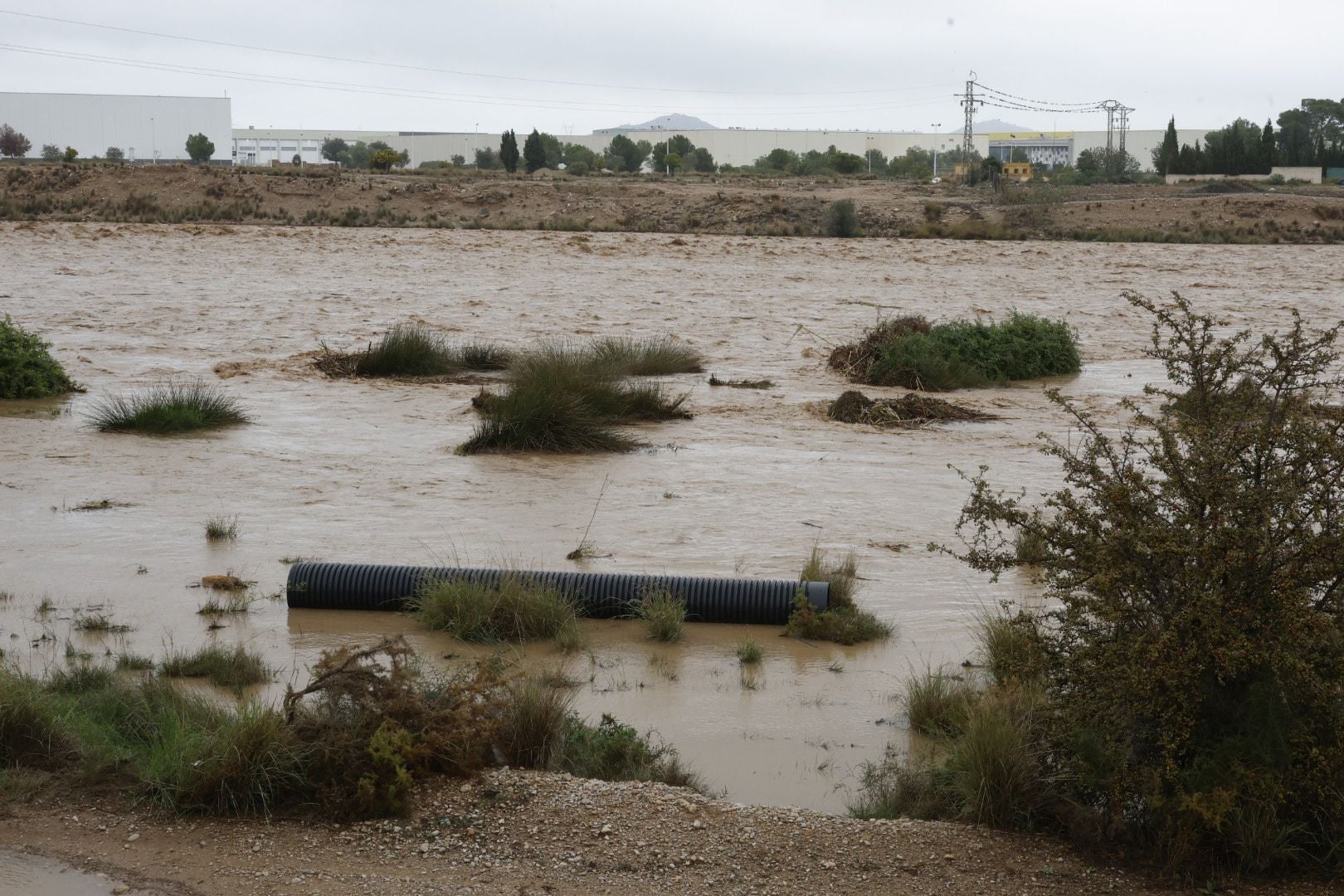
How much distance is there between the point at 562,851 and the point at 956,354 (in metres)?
14.8

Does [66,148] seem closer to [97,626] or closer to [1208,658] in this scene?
[97,626]

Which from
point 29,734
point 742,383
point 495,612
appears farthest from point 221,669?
point 742,383

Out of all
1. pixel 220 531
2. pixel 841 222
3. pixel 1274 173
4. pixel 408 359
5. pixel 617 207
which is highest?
pixel 1274 173

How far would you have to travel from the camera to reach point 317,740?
5.28 metres

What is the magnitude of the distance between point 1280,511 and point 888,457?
8194 millimetres

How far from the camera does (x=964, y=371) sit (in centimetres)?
1842

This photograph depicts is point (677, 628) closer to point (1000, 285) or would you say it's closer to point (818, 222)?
point (1000, 285)

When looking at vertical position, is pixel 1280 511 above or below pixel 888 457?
above

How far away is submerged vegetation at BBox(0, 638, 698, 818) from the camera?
5055 mm

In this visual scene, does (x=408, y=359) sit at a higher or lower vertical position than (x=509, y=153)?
lower

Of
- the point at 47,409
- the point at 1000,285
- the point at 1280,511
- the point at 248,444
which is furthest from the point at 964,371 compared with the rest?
the point at 1000,285

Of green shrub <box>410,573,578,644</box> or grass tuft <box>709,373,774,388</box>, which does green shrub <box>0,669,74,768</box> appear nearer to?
green shrub <box>410,573,578,644</box>

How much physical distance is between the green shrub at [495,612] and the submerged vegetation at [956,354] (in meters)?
11.2

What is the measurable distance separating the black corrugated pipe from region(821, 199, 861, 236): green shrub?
4629cm
